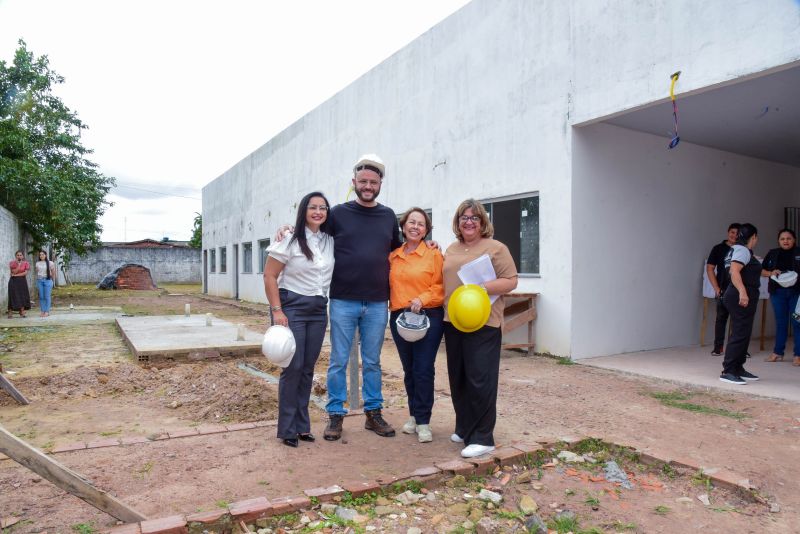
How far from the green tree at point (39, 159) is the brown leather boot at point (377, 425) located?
15457 millimetres

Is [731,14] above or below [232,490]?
above

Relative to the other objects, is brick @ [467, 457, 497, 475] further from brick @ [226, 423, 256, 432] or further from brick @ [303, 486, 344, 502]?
brick @ [226, 423, 256, 432]

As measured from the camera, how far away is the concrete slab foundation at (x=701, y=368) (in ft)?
18.1

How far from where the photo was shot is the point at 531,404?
494 cm

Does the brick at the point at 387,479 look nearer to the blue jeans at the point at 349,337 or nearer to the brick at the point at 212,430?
the blue jeans at the point at 349,337

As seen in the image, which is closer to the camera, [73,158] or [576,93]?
[576,93]

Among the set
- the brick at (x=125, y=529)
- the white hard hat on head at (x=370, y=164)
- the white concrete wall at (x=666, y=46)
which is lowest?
the brick at (x=125, y=529)

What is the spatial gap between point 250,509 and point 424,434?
144cm

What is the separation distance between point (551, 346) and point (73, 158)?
22.3 m

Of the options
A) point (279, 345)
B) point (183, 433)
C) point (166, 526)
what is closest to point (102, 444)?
point (183, 433)

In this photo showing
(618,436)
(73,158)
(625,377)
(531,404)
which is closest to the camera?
(618,436)

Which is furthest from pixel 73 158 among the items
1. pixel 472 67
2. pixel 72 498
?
pixel 72 498

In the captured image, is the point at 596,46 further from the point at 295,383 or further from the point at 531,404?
the point at 295,383

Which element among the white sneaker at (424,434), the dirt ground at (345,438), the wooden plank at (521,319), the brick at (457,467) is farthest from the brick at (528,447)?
the wooden plank at (521,319)
